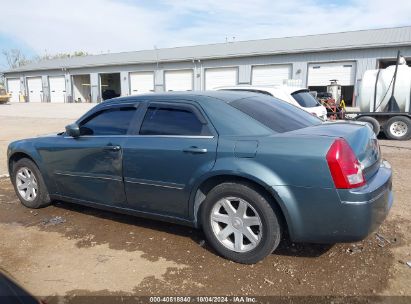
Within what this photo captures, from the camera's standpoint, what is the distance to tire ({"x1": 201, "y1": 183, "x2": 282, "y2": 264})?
329 centimetres

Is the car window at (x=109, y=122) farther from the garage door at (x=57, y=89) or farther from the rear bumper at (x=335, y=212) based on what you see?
the garage door at (x=57, y=89)

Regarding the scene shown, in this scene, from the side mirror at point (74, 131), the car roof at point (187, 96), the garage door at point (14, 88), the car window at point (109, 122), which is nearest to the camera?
the car roof at point (187, 96)

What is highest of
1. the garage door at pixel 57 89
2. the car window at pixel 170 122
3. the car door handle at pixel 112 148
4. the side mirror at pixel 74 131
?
the garage door at pixel 57 89

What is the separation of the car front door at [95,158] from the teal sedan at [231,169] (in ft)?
0.04

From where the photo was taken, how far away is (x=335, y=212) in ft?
9.96

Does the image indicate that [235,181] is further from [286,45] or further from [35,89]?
[35,89]

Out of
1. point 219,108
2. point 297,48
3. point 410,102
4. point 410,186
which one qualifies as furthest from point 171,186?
point 297,48

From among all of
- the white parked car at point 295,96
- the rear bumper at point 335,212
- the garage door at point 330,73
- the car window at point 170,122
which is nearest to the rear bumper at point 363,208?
the rear bumper at point 335,212

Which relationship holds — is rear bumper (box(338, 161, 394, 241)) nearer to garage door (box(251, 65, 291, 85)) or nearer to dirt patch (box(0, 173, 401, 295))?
dirt patch (box(0, 173, 401, 295))

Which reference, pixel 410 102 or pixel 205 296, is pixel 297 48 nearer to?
pixel 410 102

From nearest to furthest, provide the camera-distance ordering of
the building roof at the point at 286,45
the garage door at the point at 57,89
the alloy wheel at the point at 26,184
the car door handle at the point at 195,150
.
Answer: the car door handle at the point at 195,150, the alloy wheel at the point at 26,184, the building roof at the point at 286,45, the garage door at the point at 57,89

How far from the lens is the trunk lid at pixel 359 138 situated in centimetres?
320

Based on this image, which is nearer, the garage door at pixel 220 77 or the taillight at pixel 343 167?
the taillight at pixel 343 167

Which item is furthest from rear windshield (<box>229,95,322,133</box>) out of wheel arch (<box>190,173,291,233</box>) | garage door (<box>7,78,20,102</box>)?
garage door (<box>7,78,20,102</box>)
